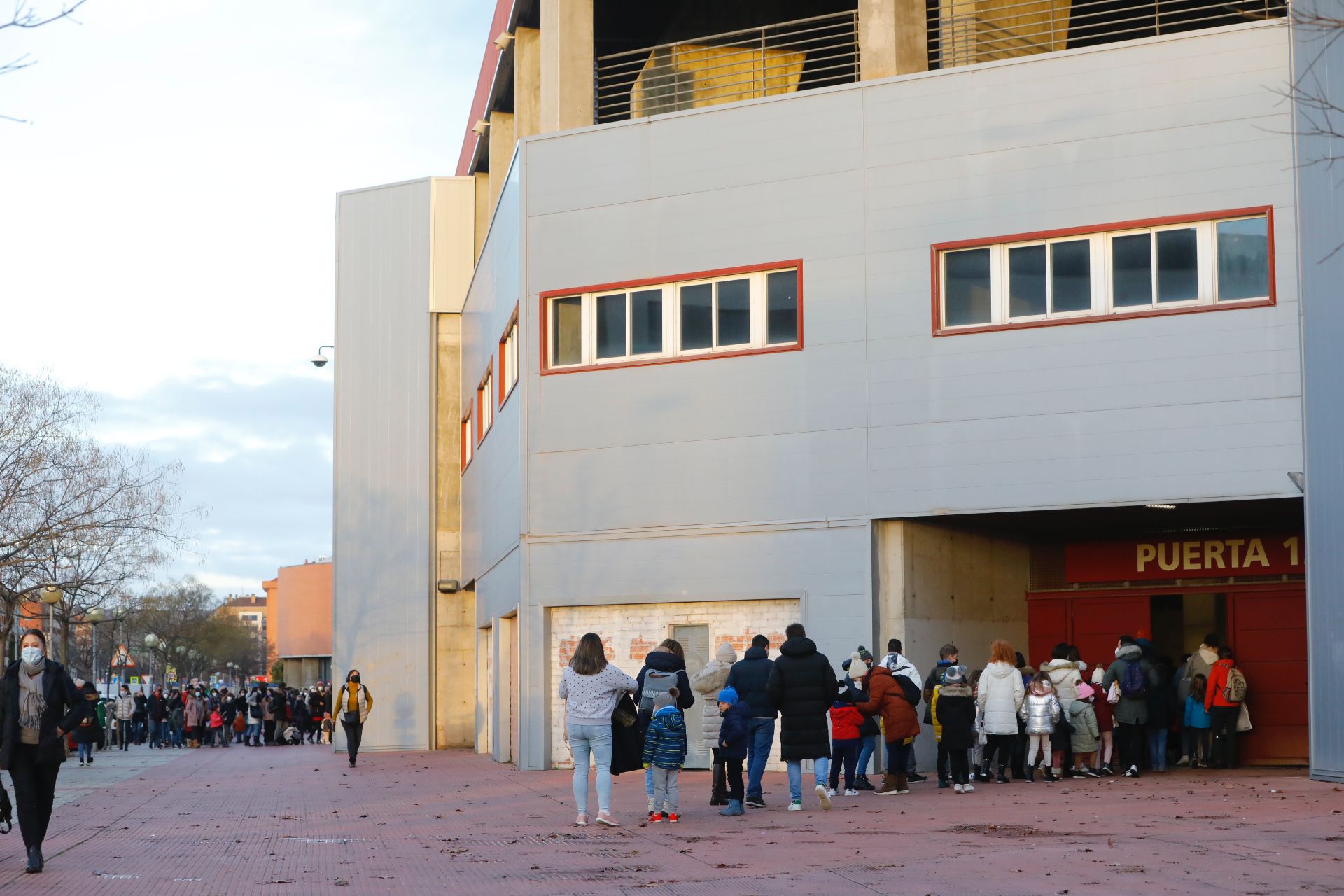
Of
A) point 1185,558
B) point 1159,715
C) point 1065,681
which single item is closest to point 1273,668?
point 1185,558

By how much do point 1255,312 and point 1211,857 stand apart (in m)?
9.86

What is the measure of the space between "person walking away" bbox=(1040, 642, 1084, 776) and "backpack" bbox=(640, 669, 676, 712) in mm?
6453

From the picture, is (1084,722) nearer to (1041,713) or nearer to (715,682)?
(1041,713)

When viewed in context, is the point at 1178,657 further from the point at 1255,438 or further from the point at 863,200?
the point at 863,200

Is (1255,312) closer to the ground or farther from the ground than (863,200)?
closer to the ground

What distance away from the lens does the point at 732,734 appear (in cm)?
1510

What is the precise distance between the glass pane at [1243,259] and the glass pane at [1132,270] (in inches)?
33.3

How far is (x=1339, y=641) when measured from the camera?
17.0m

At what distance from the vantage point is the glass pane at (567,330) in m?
23.0

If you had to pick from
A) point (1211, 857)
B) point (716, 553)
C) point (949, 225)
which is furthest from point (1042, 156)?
point (1211, 857)

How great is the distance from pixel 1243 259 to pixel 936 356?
155 inches

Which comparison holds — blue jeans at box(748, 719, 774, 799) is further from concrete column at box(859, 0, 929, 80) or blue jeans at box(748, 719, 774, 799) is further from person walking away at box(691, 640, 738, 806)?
concrete column at box(859, 0, 929, 80)

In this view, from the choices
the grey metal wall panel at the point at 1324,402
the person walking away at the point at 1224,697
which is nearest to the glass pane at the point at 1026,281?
the grey metal wall panel at the point at 1324,402

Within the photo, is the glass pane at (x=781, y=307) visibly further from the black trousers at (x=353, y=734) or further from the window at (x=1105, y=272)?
the black trousers at (x=353, y=734)
